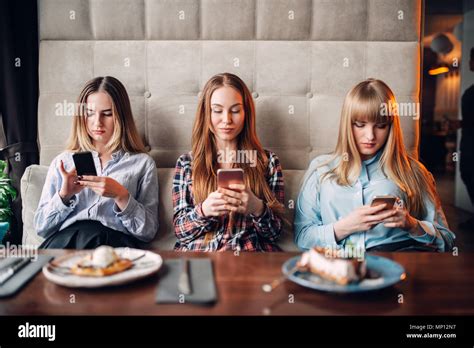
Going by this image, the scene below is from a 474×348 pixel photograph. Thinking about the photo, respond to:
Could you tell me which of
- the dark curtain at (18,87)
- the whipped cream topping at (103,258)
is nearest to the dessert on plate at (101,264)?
the whipped cream topping at (103,258)

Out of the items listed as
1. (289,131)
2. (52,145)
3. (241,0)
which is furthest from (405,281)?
(52,145)

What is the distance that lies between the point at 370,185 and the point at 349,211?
14 cm

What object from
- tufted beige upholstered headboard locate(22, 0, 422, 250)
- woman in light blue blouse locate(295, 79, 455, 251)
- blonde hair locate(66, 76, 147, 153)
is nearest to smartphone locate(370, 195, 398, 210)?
woman in light blue blouse locate(295, 79, 455, 251)

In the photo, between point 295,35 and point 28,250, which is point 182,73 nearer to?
point 295,35

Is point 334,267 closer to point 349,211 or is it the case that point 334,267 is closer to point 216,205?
point 216,205

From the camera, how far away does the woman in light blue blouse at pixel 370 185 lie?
1.86 metres

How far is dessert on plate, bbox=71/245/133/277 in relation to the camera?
45.1 inches

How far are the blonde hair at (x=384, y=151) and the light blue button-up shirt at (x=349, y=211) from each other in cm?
3

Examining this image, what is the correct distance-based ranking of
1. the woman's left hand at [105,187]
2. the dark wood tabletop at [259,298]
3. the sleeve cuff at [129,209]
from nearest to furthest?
the dark wood tabletop at [259,298], the woman's left hand at [105,187], the sleeve cuff at [129,209]

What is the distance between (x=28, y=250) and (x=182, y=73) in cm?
121

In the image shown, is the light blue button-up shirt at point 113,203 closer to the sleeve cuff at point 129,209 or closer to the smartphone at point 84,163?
the sleeve cuff at point 129,209

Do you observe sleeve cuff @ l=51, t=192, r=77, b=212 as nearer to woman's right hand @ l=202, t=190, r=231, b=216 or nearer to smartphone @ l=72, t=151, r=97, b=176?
smartphone @ l=72, t=151, r=97, b=176
